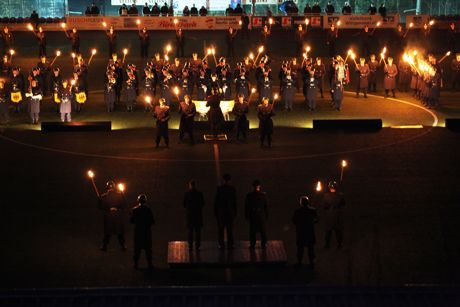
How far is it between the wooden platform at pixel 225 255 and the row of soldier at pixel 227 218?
0.13m

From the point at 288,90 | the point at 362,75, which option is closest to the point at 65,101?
the point at 288,90

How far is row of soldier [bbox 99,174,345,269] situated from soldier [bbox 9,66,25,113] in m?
16.7

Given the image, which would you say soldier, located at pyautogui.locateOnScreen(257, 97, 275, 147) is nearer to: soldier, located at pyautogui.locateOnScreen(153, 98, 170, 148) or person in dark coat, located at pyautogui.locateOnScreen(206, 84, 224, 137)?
person in dark coat, located at pyautogui.locateOnScreen(206, 84, 224, 137)

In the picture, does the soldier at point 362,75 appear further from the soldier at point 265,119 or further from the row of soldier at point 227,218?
the row of soldier at point 227,218

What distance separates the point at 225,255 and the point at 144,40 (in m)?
28.3

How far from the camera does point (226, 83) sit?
34844 millimetres

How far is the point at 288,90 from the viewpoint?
115 feet

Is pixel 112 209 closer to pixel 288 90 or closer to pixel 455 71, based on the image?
pixel 288 90

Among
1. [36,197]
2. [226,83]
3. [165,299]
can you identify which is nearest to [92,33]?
[226,83]

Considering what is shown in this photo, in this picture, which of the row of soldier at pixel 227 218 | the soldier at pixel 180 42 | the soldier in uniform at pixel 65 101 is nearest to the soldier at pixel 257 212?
the row of soldier at pixel 227 218

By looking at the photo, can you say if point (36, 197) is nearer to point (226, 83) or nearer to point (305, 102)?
point (226, 83)

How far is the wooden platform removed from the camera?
1741cm

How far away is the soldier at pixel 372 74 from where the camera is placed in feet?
125

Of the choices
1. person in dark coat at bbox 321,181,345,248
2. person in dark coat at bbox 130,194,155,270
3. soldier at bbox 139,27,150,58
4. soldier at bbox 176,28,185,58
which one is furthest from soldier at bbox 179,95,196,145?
soldier at bbox 139,27,150,58
